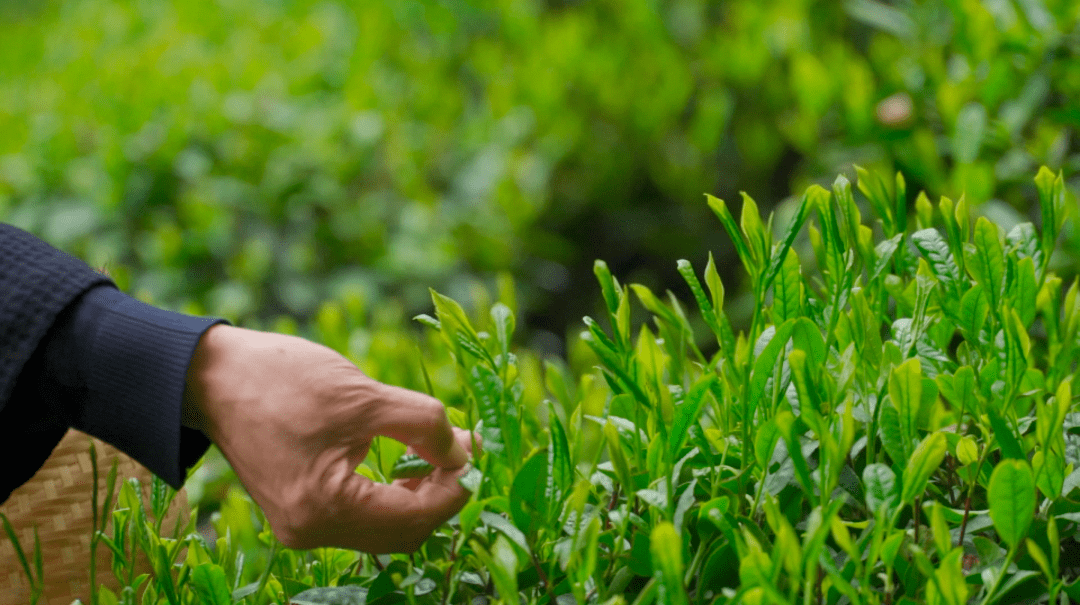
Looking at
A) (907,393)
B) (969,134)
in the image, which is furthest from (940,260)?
(969,134)

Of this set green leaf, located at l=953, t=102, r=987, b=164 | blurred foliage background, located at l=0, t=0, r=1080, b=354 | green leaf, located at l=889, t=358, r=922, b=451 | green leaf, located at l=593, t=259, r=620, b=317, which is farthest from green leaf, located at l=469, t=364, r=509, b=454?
blurred foliage background, located at l=0, t=0, r=1080, b=354

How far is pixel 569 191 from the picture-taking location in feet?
12.6

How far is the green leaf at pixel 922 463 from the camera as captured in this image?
3.14 feet

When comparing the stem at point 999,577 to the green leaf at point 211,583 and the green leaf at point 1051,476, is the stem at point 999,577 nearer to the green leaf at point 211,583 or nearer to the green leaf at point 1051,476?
the green leaf at point 1051,476

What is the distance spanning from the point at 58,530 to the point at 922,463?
4.10 feet

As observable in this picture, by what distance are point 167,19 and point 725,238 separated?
11.9 feet

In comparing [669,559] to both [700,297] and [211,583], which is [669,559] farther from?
[211,583]

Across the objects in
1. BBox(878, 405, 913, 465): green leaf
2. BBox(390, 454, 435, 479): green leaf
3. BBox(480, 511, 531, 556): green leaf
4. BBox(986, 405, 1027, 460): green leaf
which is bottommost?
BBox(480, 511, 531, 556): green leaf

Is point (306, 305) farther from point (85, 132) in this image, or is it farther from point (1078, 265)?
point (1078, 265)

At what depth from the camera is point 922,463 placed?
3.16 ft

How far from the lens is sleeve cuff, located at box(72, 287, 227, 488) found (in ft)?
3.76

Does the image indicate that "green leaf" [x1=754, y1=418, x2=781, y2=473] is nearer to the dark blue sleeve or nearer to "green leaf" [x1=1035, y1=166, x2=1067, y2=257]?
"green leaf" [x1=1035, y1=166, x2=1067, y2=257]

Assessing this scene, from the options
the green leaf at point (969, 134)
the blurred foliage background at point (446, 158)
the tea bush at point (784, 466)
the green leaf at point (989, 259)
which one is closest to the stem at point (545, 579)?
the tea bush at point (784, 466)

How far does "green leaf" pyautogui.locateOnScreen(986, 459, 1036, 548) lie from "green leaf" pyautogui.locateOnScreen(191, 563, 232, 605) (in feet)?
2.50
